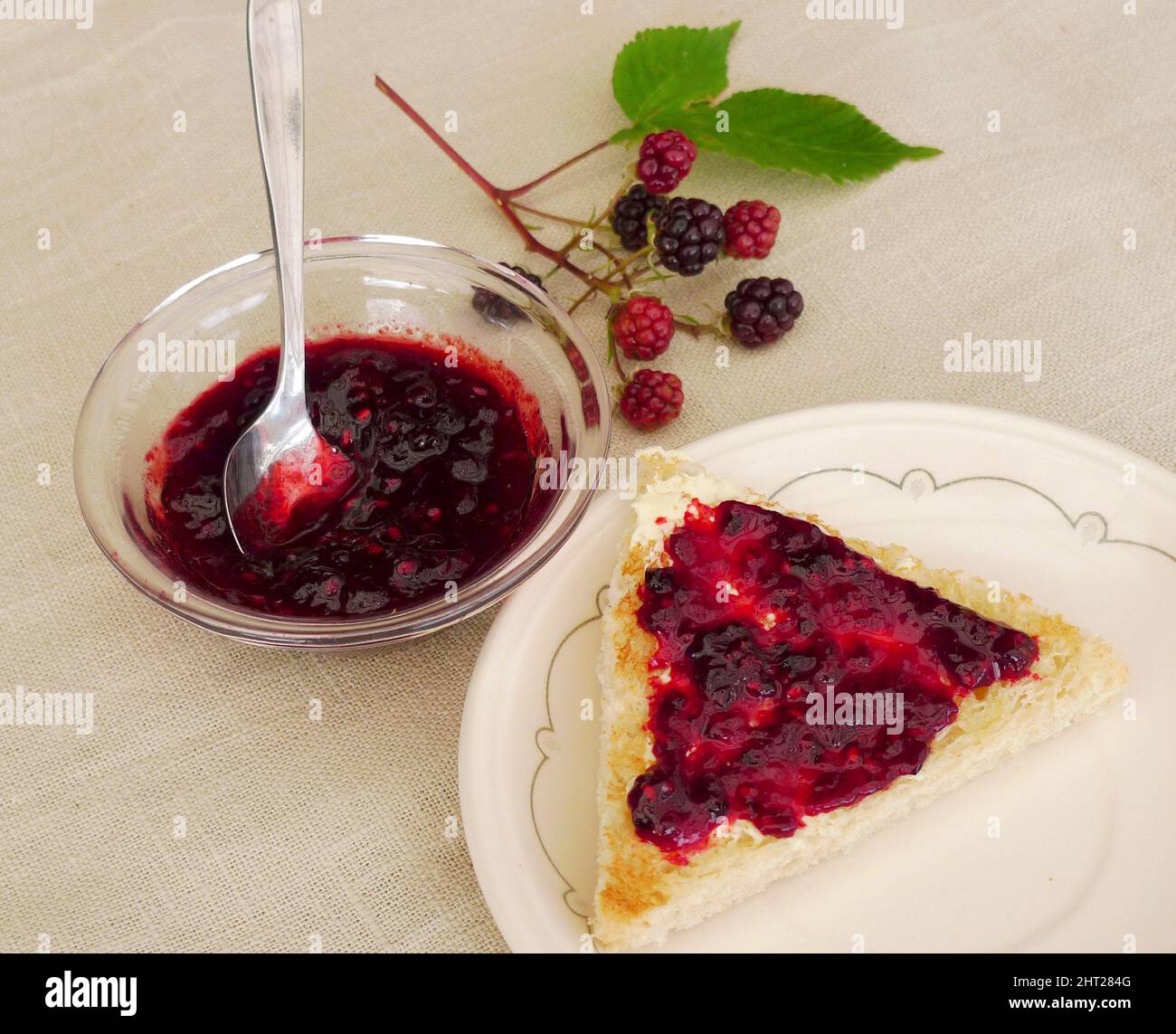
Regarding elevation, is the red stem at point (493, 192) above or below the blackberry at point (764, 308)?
above

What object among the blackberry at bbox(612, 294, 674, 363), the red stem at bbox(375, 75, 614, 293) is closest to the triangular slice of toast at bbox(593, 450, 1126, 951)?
the blackberry at bbox(612, 294, 674, 363)

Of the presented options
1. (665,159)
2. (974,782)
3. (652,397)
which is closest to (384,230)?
(665,159)

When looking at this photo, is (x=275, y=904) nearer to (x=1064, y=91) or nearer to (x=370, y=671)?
(x=370, y=671)

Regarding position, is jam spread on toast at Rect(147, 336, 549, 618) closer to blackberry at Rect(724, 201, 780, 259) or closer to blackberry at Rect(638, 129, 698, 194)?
blackberry at Rect(638, 129, 698, 194)

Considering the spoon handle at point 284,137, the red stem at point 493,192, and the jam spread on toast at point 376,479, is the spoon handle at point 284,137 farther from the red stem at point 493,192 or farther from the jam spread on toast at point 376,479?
the red stem at point 493,192

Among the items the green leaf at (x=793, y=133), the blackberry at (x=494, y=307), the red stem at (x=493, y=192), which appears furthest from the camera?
the green leaf at (x=793, y=133)

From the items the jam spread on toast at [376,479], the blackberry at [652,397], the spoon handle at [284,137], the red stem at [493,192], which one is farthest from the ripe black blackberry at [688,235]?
the spoon handle at [284,137]
